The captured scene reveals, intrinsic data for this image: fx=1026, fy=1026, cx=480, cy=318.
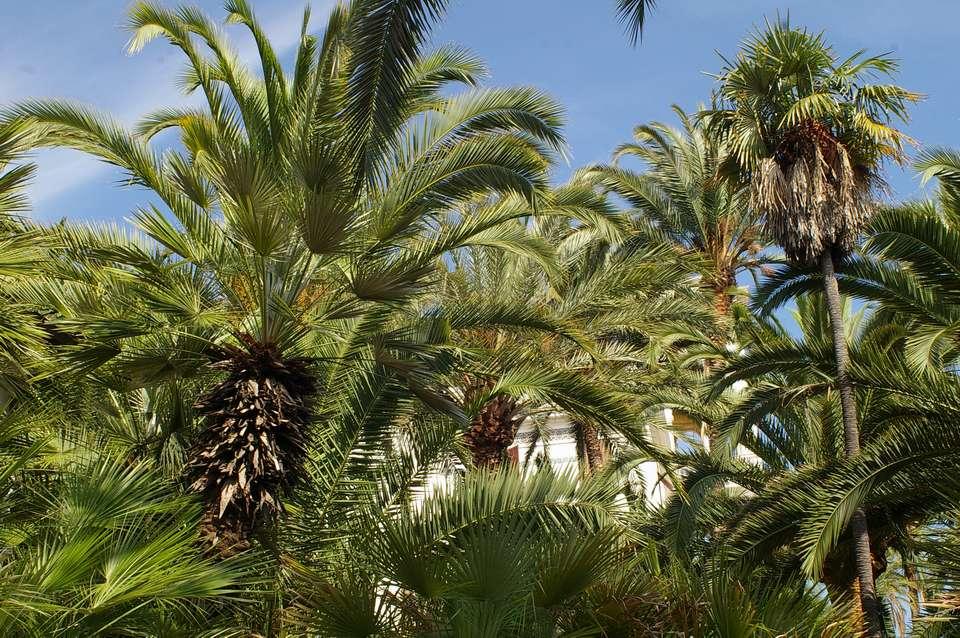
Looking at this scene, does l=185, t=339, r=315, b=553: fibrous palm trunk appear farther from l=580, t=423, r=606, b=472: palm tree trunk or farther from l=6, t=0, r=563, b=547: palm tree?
l=580, t=423, r=606, b=472: palm tree trunk

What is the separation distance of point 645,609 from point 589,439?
12.2m

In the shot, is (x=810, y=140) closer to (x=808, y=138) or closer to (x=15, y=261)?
(x=808, y=138)

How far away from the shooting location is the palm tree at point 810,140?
42.9 feet

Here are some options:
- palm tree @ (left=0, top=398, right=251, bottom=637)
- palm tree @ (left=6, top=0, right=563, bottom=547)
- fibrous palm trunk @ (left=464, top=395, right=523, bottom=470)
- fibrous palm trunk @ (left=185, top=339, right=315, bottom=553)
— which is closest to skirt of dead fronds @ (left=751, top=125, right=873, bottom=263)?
palm tree @ (left=6, top=0, right=563, bottom=547)

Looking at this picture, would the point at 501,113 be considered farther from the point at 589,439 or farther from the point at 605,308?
the point at 589,439

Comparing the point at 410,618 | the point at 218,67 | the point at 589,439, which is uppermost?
the point at 218,67

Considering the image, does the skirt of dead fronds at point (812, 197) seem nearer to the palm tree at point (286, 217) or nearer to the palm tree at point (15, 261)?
the palm tree at point (286, 217)

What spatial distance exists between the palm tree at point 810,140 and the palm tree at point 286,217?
150 inches

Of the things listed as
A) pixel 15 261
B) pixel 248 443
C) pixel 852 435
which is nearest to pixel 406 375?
pixel 248 443

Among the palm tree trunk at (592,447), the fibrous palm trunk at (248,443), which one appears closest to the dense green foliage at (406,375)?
the fibrous palm trunk at (248,443)

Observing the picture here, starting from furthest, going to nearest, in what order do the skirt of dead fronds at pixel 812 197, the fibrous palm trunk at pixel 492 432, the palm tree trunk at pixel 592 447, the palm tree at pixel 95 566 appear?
1. the palm tree trunk at pixel 592 447
2. the fibrous palm trunk at pixel 492 432
3. the skirt of dead fronds at pixel 812 197
4. the palm tree at pixel 95 566

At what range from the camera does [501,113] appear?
10812mm

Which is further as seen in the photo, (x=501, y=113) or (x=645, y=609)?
(x=501, y=113)

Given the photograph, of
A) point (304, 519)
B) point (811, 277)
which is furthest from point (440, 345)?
point (811, 277)
